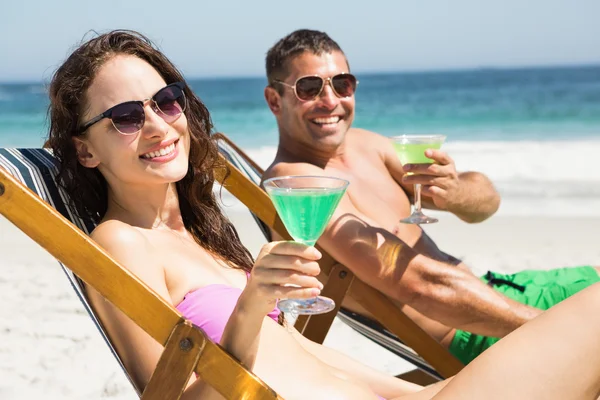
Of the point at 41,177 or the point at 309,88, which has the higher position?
the point at 309,88

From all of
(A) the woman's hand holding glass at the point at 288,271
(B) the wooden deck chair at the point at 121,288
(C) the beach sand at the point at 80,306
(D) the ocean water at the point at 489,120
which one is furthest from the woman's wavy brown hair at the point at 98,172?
(D) the ocean water at the point at 489,120

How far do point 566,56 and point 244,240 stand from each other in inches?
1502

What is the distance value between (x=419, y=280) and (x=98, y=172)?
1.42 meters

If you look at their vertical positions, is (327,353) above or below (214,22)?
below

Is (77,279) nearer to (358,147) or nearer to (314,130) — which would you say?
(314,130)

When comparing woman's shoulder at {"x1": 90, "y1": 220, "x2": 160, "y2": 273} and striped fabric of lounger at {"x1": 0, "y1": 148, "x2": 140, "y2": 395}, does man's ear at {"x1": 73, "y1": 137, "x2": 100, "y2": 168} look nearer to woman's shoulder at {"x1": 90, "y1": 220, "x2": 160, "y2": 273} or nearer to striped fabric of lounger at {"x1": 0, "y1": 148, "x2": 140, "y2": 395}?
striped fabric of lounger at {"x1": 0, "y1": 148, "x2": 140, "y2": 395}

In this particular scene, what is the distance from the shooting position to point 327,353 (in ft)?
9.18

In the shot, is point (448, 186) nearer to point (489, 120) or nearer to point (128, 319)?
point (128, 319)

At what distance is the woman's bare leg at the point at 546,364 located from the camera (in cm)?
209

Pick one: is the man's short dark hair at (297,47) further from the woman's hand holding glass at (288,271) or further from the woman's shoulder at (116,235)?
the woman's hand holding glass at (288,271)

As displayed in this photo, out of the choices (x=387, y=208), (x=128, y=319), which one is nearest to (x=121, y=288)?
(x=128, y=319)

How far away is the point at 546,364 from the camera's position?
2098 millimetres

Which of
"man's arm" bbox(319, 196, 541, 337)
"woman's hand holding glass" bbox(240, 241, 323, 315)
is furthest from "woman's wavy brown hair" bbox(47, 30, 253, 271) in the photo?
"woman's hand holding glass" bbox(240, 241, 323, 315)

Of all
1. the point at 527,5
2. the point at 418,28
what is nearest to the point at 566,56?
the point at 527,5
